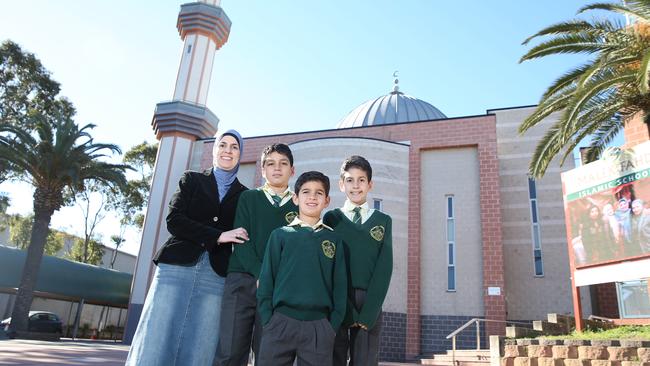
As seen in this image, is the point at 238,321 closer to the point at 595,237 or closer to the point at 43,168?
the point at 595,237

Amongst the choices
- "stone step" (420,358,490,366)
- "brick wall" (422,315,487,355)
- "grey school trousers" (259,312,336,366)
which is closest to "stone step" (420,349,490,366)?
"stone step" (420,358,490,366)

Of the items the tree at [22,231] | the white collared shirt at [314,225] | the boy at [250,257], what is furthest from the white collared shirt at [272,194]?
the tree at [22,231]

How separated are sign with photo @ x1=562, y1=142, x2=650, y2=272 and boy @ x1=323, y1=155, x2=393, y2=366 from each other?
26.1 feet

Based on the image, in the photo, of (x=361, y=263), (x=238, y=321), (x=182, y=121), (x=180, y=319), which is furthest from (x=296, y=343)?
(x=182, y=121)

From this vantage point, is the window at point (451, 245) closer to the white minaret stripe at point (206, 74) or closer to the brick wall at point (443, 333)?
the brick wall at point (443, 333)

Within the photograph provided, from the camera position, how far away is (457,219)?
1714 centimetres

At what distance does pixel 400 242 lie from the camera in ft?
55.4

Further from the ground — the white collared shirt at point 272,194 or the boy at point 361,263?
the white collared shirt at point 272,194

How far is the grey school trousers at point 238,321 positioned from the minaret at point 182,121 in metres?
19.2

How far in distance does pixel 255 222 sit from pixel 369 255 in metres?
0.90

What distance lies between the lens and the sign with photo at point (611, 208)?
9336 mm

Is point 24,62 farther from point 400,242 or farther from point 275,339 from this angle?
point 275,339

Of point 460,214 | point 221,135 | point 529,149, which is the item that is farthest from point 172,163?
point 221,135

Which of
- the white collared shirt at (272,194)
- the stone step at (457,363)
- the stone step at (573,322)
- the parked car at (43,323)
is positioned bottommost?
the parked car at (43,323)
